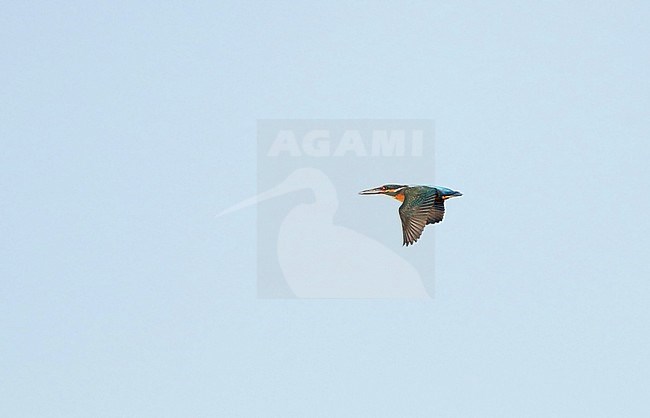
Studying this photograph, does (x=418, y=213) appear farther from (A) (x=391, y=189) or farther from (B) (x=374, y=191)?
(B) (x=374, y=191)

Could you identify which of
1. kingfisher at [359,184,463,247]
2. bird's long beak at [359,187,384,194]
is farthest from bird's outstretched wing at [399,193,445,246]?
bird's long beak at [359,187,384,194]

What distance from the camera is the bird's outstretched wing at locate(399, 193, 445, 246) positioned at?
36.3 m

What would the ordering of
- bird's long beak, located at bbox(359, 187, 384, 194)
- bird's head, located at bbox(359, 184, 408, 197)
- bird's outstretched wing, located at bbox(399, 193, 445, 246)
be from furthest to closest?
bird's long beak, located at bbox(359, 187, 384, 194)
bird's head, located at bbox(359, 184, 408, 197)
bird's outstretched wing, located at bbox(399, 193, 445, 246)

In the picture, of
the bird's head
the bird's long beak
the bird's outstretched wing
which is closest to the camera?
the bird's outstretched wing

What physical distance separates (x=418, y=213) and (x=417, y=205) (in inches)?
10.1

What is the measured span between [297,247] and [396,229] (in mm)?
4138

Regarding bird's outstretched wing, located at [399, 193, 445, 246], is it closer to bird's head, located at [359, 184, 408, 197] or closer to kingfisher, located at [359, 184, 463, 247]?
kingfisher, located at [359, 184, 463, 247]

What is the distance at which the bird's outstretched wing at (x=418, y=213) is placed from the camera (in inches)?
1428

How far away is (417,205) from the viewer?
36688 millimetres

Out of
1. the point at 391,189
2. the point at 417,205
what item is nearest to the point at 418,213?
the point at 417,205

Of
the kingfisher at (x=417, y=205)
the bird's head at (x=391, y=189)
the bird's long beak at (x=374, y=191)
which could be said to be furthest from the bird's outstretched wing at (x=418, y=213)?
the bird's long beak at (x=374, y=191)

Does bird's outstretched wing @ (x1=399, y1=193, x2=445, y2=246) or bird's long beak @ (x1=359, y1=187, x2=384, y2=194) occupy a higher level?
bird's long beak @ (x1=359, y1=187, x2=384, y2=194)

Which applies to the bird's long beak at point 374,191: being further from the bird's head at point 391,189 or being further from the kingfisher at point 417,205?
the kingfisher at point 417,205

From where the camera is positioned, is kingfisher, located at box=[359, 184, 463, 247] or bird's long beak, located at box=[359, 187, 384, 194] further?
bird's long beak, located at box=[359, 187, 384, 194]
